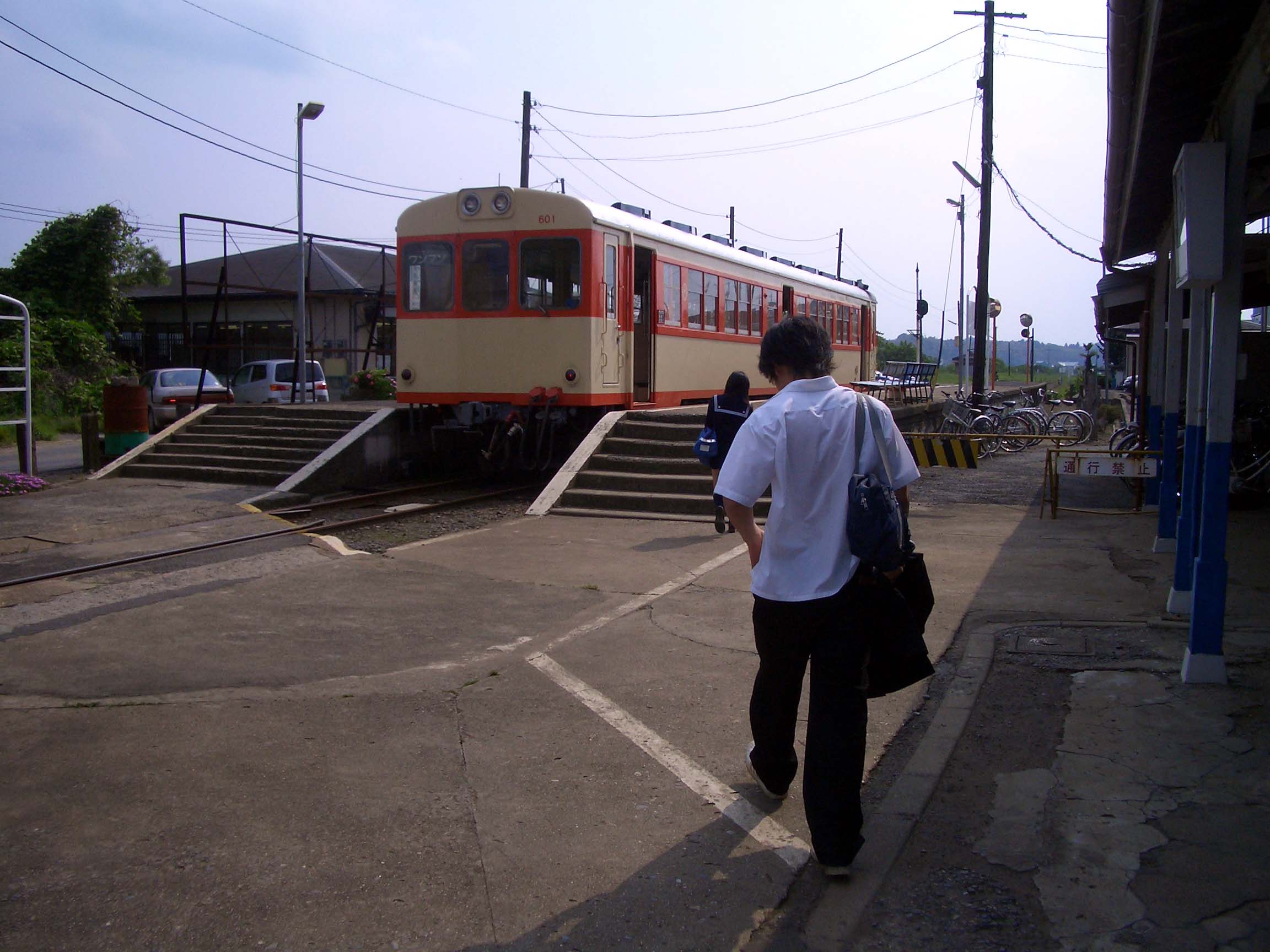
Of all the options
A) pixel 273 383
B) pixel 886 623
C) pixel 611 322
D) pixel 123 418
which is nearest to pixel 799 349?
pixel 886 623

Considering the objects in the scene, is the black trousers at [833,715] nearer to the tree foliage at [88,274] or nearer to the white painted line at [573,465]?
the white painted line at [573,465]

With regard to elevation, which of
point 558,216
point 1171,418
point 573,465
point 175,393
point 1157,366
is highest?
point 558,216

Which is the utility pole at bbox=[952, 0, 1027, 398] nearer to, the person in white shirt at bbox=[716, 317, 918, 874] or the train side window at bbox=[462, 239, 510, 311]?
the train side window at bbox=[462, 239, 510, 311]

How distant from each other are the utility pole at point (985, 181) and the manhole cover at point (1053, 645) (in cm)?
1765

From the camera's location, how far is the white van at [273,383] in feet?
75.8

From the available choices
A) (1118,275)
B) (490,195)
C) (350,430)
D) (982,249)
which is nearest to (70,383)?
(350,430)

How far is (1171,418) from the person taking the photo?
8.69 metres

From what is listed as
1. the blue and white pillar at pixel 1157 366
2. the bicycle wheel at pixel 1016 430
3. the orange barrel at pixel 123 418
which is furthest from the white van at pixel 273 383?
the blue and white pillar at pixel 1157 366

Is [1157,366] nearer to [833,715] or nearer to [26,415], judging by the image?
[833,715]

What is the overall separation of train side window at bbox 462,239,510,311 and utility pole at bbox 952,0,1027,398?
13100 millimetres

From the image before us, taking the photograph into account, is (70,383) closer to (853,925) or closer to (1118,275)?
(1118,275)

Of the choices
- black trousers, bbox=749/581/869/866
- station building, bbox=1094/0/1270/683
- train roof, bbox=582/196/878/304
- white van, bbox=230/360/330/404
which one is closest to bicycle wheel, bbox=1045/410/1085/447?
train roof, bbox=582/196/878/304

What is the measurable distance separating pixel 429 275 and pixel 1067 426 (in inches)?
589

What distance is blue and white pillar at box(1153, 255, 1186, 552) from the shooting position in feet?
28.1
